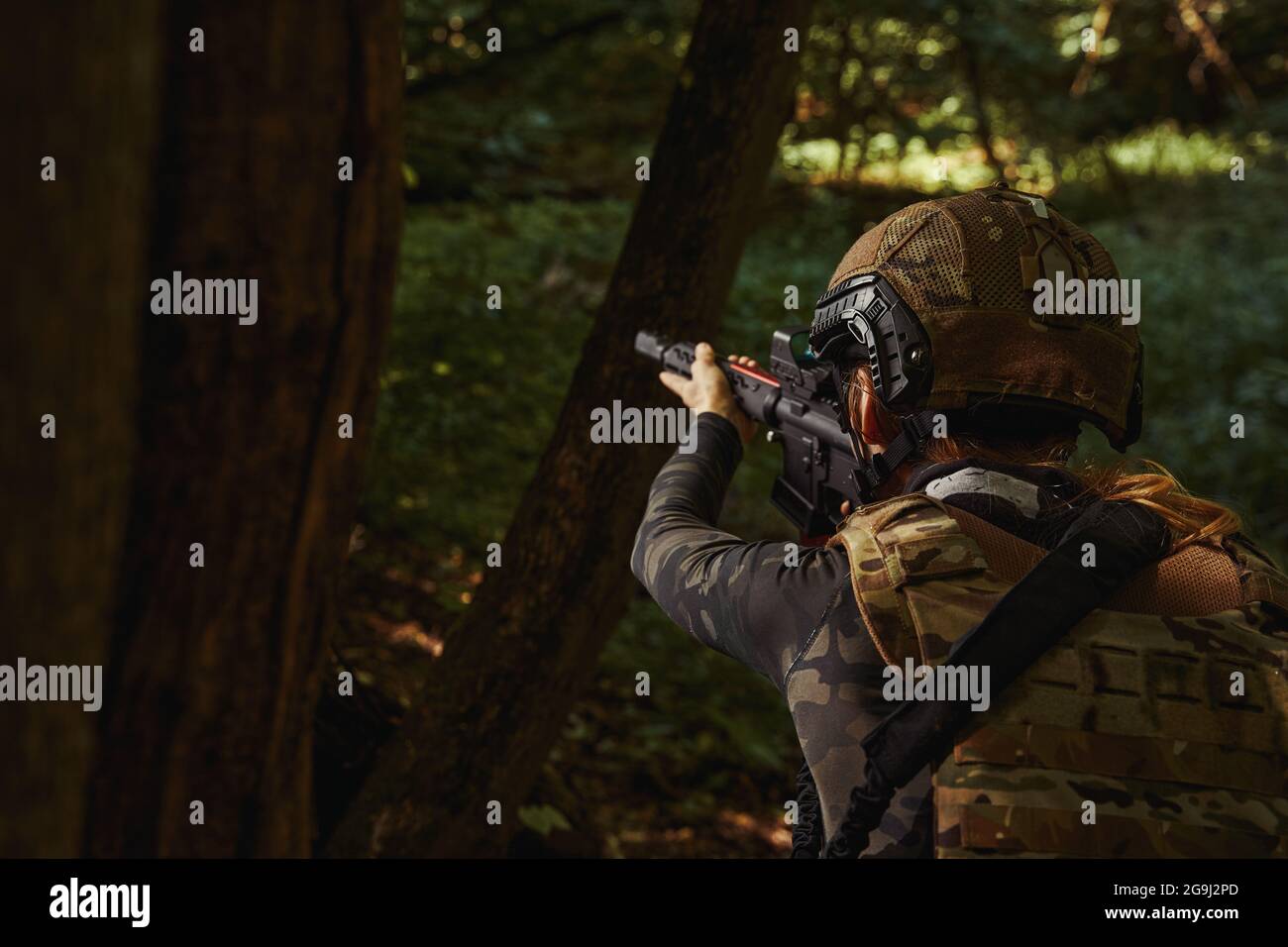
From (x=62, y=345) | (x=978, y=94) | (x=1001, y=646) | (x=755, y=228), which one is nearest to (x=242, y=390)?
(x=62, y=345)

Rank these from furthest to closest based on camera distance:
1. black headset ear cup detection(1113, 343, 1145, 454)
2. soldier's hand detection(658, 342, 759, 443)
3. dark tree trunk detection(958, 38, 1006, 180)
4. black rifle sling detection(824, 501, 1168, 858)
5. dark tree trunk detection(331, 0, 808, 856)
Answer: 1. dark tree trunk detection(958, 38, 1006, 180)
2. dark tree trunk detection(331, 0, 808, 856)
3. soldier's hand detection(658, 342, 759, 443)
4. black headset ear cup detection(1113, 343, 1145, 454)
5. black rifle sling detection(824, 501, 1168, 858)

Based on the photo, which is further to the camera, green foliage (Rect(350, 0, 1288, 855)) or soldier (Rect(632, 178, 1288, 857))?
green foliage (Rect(350, 0, 1288, 855))

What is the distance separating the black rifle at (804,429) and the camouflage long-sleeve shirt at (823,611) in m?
0.50

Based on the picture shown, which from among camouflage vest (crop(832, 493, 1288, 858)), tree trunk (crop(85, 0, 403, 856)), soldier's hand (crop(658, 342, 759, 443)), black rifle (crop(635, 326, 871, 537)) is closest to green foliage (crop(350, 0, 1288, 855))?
camouflage vest (crop(832, 493, 1288, 858))

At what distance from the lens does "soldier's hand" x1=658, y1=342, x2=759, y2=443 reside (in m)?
2.76

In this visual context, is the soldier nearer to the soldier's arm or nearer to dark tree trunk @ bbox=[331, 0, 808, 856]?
the soldier's arm

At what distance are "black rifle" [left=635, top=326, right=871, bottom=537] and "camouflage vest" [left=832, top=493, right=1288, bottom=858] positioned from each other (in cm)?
75

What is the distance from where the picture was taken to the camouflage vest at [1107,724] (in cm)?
166

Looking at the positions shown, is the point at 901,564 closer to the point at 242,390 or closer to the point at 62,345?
the point at 242,390

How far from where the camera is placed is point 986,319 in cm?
205

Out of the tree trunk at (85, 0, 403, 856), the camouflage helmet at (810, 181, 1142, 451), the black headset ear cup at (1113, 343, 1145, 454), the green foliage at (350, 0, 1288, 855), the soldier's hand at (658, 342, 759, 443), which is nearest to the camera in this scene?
the tree trunk at (85, 0, 403, 856)
